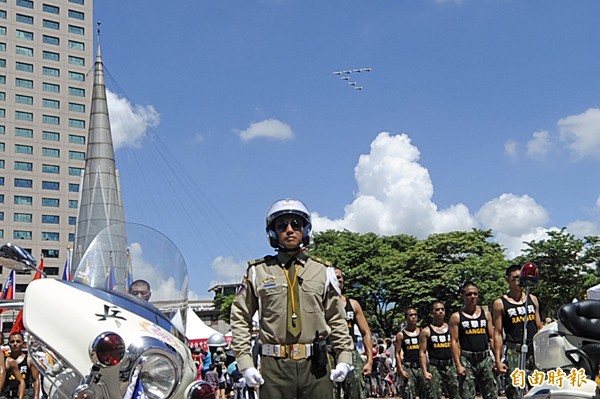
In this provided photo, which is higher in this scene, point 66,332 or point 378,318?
point 378,318

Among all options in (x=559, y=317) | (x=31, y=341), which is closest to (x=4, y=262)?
(x=31, y=341)

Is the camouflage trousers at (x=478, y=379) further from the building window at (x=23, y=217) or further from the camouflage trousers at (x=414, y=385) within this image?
the building window at (x=23, y=217)

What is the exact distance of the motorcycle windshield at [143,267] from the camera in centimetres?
515

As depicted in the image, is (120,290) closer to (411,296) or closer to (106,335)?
(106,335)

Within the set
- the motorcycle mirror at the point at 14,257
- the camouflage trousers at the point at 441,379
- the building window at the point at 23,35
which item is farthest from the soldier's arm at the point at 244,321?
the building window at the point at 23,35

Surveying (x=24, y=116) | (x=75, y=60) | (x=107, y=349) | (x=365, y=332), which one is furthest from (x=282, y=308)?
(x=75, y=60)

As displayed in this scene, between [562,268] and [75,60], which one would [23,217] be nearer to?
[75,60]

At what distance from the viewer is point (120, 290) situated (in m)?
5.14

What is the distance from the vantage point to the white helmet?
4879mm

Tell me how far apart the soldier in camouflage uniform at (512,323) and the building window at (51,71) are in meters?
92.6

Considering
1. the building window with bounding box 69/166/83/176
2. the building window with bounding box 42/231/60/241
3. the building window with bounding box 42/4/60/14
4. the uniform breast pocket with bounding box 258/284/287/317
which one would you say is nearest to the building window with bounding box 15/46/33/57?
the building window with bounding box 42/4/60/14

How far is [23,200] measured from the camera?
90562 millimetres

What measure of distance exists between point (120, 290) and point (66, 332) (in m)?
0.86

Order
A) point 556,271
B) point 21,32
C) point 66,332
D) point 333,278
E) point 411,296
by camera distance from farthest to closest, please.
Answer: point 21,32, point 411,296, point 556,271, point 333,278, point 66,332
